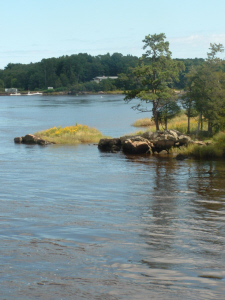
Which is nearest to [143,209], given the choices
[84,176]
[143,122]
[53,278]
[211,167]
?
[53,278]

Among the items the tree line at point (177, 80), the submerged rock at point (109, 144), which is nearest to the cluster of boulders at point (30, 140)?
the submerged rock at point (109, 144)

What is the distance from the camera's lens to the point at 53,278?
30.7ft

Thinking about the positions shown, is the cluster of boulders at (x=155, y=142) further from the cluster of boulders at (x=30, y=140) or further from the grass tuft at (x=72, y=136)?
the cluster of boulders at (x=30, y=140)

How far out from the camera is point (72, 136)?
46.9 meters

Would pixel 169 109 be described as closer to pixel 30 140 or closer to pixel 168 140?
pixel 168 140

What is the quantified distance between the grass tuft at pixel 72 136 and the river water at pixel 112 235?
19.9 m

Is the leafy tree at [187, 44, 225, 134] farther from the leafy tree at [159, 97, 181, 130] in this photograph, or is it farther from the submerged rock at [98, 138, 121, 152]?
the submerged rock at [98, 138, 121, 152]

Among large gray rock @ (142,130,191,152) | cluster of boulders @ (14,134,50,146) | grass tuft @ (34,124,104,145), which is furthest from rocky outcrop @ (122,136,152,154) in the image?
cluster of boulders @ (14,134,50,146)

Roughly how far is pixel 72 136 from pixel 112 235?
34.9m

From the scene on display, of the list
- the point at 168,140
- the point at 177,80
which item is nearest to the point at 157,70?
the point at 177,80

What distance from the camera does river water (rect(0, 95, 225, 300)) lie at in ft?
29.6

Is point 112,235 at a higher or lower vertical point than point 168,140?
lower

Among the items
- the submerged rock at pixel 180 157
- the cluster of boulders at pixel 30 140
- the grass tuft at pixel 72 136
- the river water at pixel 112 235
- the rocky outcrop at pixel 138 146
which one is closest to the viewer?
the river water at pixel 112 235

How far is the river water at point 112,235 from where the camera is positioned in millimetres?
9008
